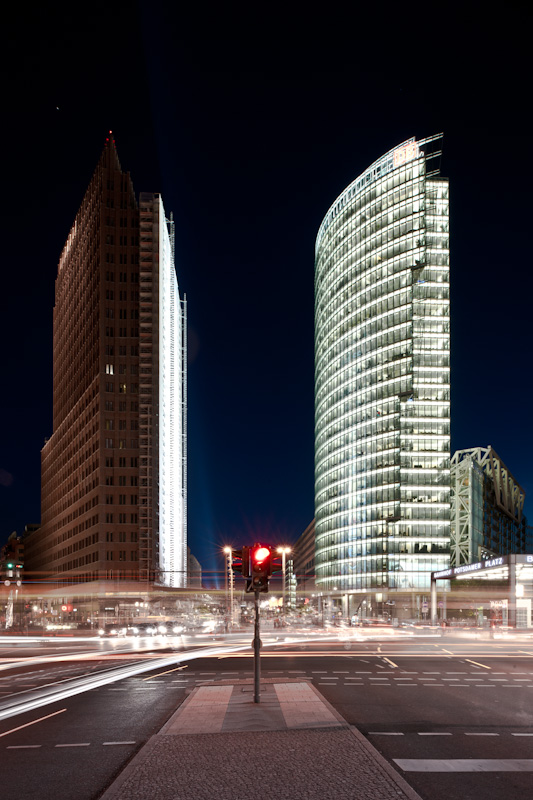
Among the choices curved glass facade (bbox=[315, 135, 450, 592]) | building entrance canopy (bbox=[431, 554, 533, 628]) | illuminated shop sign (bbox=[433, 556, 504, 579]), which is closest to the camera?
building entrance canopy (bbox=[431, 554, 533, 628])

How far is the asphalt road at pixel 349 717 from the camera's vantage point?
34.8ft

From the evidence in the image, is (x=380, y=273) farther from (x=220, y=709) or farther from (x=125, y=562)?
(x=220, y=709)

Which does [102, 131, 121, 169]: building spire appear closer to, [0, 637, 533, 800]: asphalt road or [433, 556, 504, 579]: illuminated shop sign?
[433, 556, 504, 579]: illuminated shop sign

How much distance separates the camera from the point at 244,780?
385 inches

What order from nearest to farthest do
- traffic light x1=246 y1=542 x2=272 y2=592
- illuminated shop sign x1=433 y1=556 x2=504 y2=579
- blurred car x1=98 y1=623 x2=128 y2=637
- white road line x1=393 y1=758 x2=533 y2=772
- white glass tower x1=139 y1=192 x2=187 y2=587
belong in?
white road line x1=393 y1=758 x2=533 y2=772 < traffic light x1=246 y1=542 x2=272 y2=592 < illuminated shop sign x1=433 y1=556 x2=504 y2=579 < blurred car x1=98 y1=623 x2=128 y2=637 < white glass tower x1=139 y1=192 x2=187 y2=587

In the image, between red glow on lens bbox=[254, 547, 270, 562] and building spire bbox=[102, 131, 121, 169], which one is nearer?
red glow on lens bbox=[254, 547, 270, 562]

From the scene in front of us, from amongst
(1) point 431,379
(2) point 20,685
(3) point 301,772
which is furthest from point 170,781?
(1) point 431,379

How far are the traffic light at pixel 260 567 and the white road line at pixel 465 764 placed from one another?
234 inches

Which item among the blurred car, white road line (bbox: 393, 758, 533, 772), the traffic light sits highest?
the traffic light

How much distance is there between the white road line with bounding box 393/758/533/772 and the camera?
11.0 metres

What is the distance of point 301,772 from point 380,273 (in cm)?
12697

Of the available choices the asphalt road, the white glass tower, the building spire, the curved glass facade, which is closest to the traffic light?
the asphalt road

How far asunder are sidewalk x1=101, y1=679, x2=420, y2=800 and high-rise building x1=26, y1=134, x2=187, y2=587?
99398 mm

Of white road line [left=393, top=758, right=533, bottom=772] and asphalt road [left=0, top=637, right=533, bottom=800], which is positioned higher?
white road line [left=393, top=758, right=533, bottom=772]
